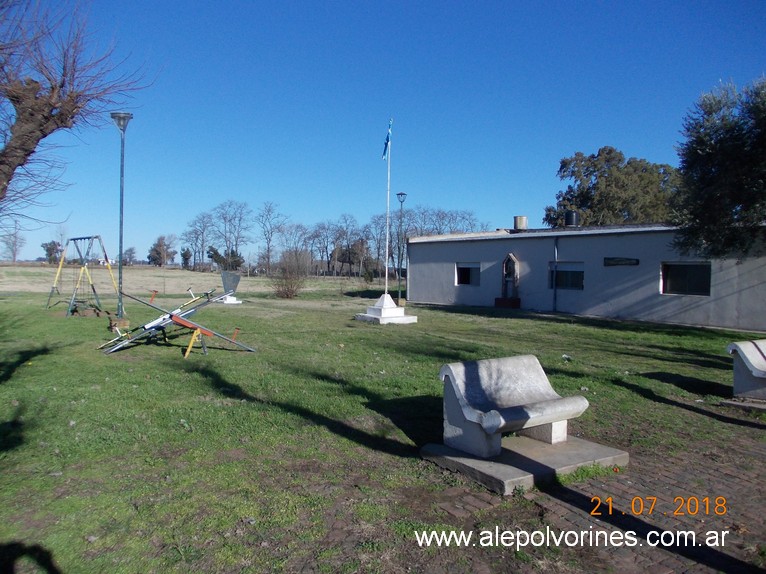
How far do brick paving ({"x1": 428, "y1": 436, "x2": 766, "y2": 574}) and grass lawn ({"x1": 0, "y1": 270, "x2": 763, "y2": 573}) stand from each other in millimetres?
198

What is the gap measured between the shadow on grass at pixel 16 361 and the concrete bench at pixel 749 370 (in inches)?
373

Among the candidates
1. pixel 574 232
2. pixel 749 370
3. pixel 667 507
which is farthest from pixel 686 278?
pixel 667 507

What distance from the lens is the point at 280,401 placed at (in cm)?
691

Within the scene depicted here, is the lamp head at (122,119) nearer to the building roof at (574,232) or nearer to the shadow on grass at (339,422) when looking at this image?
the shadow on grass at (339,422)

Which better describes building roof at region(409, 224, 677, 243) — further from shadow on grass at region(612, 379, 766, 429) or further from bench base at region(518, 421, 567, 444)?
bench base at region(518, 421, 567, 444)

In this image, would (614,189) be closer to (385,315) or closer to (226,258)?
(385,315)

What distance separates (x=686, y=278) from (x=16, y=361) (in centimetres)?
1979

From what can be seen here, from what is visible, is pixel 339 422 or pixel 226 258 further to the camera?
pixel 226 258

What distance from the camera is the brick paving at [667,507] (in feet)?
11.2

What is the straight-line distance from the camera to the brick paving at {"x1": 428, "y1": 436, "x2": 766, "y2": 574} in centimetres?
342

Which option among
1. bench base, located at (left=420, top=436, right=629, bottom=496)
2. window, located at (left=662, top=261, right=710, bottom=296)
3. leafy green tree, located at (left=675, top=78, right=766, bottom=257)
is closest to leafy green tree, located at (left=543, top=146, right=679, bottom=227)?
window, located at (left=662, top=261, right=710, bottom=296)

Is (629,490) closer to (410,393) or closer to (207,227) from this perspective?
(410,393)

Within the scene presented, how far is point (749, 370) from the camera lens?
7.45 m

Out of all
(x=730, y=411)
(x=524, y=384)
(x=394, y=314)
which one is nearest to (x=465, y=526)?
(x=524, y=384)
